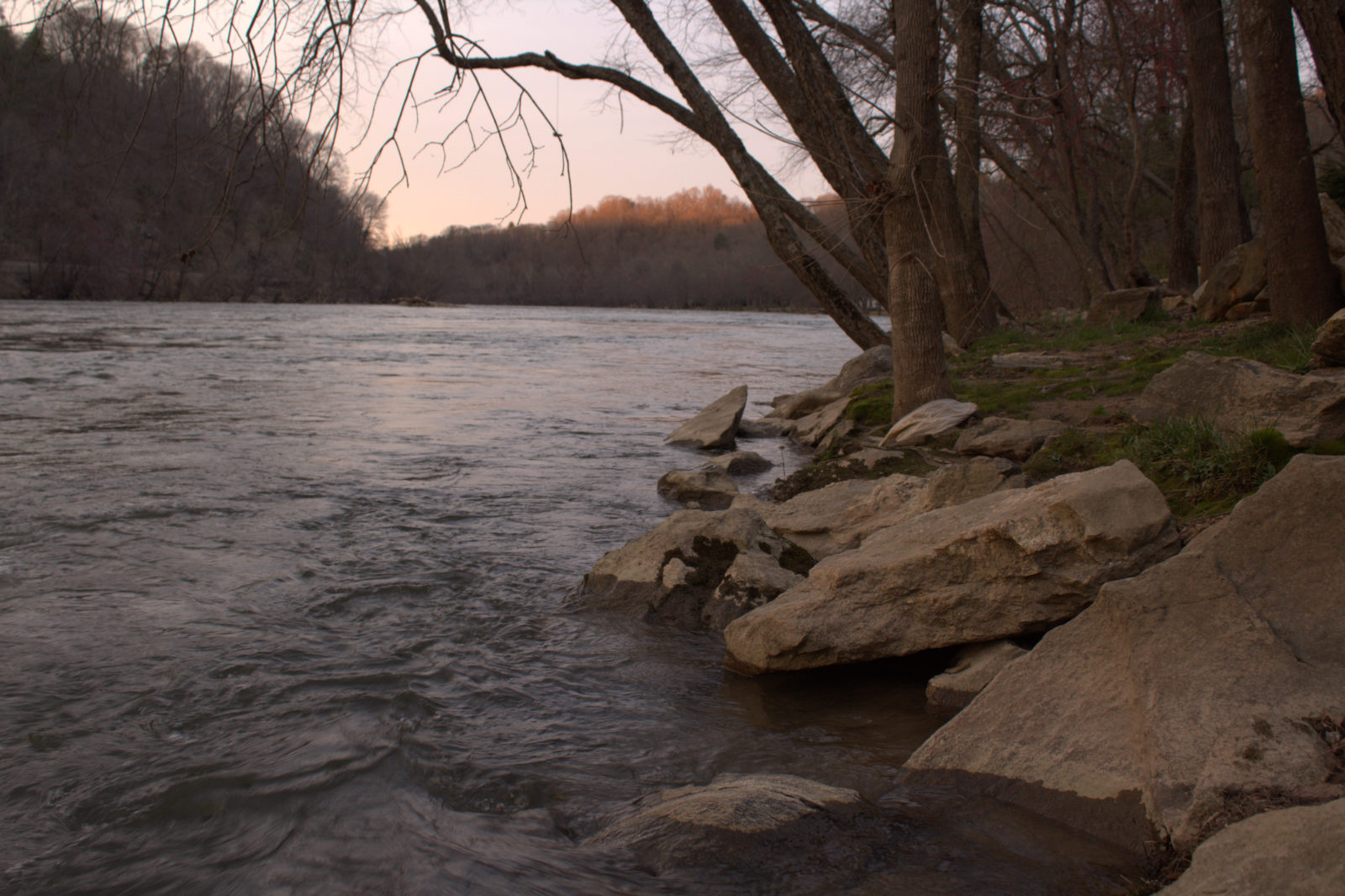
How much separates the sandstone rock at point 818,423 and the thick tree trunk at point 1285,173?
4.14m

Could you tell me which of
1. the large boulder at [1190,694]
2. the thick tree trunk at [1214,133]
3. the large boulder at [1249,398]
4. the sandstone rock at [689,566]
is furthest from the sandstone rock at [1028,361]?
the large boulder at [1190,694]

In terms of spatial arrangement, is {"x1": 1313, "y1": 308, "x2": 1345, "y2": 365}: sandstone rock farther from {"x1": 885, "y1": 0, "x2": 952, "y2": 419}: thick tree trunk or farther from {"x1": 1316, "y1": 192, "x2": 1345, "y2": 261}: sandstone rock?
{"x1": 1316, "y1": 192, "x2": 1345, "y2": 261}: sandstone rock

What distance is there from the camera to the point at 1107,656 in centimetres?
294

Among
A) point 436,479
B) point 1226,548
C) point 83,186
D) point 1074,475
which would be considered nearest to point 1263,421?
point 1074,475

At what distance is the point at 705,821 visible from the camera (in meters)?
2.71

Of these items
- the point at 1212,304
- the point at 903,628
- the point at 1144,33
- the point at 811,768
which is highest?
the point at 1144,33

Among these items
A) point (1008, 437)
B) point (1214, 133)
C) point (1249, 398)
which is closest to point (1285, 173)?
point (1008, 437)

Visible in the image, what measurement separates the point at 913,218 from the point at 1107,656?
4.82 metres

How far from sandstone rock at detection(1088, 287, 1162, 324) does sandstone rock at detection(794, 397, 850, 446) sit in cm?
445

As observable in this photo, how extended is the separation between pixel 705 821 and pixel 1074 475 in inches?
86.8

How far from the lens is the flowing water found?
2.70 metres

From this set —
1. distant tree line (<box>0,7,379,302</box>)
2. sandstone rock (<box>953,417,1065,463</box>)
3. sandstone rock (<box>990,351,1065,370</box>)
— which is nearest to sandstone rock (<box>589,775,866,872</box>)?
distant tree line (<box>0,7,379,302</box>)

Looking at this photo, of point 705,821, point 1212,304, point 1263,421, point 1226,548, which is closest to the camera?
point 705,821

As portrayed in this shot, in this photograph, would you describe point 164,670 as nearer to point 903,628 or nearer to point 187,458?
point 903,628
